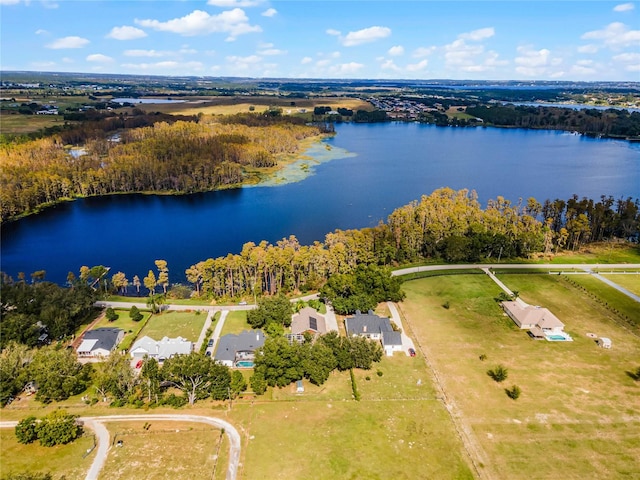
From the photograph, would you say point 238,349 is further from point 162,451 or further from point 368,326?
point 368,326

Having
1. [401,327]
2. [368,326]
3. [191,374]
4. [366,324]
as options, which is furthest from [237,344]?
[401,327]

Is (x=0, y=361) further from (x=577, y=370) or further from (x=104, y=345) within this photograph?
(x=577, y=370)

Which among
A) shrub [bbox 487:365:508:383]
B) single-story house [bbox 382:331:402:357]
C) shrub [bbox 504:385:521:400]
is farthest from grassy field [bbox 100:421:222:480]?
shrub [bbox 487:365:508:383]

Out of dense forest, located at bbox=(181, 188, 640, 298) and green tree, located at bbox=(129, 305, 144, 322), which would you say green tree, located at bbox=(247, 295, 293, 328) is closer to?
dense forest, located at bbox=(181, 188, 640, 298)

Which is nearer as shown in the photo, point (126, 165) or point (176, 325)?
point (176, 325)

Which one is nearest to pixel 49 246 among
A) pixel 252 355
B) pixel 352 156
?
pixel 252 355

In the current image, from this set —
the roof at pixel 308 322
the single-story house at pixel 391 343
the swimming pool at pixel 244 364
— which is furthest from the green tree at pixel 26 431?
the single-story house at pixel 391 343
